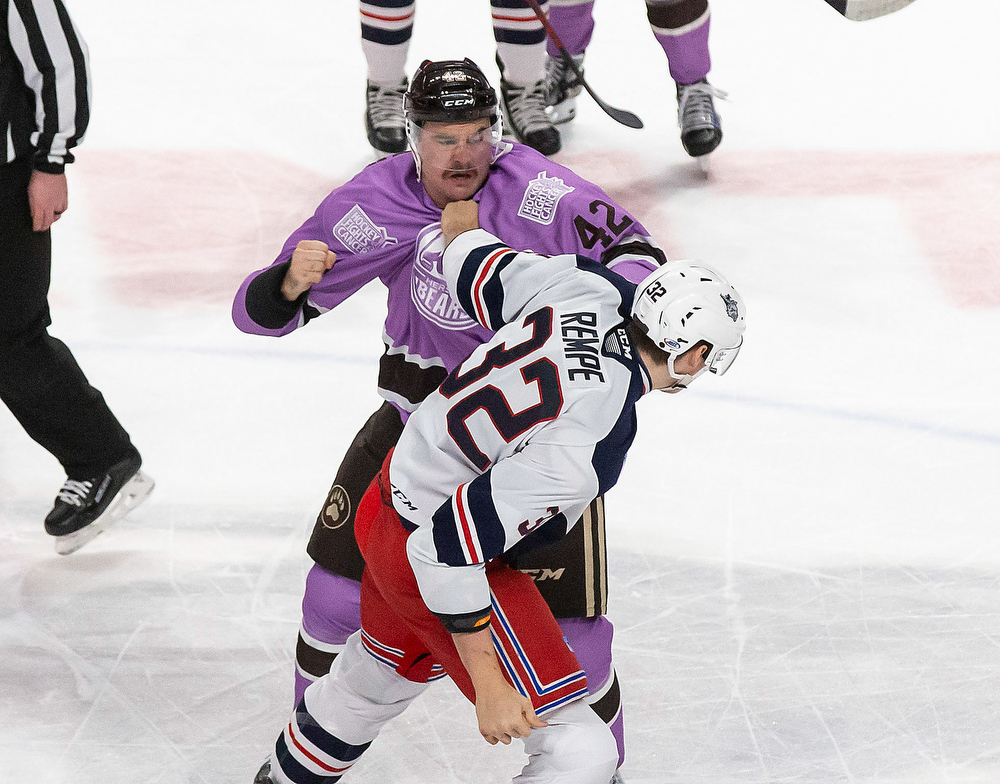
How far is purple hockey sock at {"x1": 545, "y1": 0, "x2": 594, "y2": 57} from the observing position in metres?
4.65

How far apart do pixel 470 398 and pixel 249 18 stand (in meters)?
4.35

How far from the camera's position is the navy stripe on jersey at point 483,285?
6.29 feet

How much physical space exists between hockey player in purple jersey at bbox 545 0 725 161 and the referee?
2203 millimetres


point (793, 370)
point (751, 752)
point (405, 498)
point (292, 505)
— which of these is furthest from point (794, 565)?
point (405, 498)

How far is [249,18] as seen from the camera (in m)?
5.68

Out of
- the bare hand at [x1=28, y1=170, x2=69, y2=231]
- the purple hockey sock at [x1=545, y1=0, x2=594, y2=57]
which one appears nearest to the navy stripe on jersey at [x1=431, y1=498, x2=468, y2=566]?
the bare hand at [x1=28, y1=170, x2=69, y2=231]

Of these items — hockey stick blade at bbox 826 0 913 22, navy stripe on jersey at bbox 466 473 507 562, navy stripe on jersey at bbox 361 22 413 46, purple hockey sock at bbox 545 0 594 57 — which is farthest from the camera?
purple hockey sock at bbox 545 0 594 57

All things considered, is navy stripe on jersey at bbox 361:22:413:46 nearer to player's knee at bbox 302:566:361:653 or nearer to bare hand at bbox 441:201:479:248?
bare hand at bbox 441:201:479:248

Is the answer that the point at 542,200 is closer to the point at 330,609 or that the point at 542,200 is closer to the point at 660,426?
the point at 330,609

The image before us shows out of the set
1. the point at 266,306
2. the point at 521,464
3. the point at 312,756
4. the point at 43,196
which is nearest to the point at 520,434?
the point at 521,464

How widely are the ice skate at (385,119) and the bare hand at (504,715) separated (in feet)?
9.49

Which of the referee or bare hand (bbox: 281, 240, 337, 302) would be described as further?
the referee

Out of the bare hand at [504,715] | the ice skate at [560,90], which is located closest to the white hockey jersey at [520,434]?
the bare hand at [504,715]

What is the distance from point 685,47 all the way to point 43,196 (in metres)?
2.55
